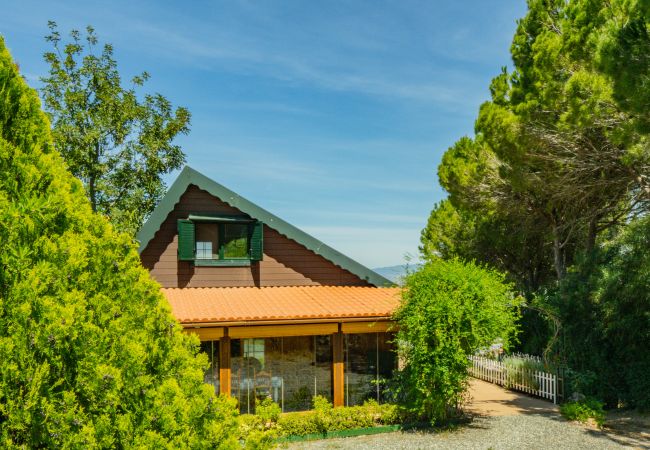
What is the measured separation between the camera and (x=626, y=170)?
17.7 meters

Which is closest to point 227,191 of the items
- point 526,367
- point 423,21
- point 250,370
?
point 250,370

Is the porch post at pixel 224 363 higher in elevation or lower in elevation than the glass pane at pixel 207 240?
lower

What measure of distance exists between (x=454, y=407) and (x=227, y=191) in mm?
10180

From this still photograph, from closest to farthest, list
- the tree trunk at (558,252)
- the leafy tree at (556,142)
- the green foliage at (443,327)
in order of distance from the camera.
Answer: the green foliage at (443,327) → the leafy tree at (556,142) → the tree trunk at (558,252)

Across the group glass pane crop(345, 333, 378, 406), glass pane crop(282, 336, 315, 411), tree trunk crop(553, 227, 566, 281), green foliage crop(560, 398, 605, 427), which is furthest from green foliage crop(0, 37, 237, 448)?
tree trunk crop(553, 227, 566, 281)

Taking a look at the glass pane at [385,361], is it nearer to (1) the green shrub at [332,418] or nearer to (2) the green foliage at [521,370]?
(1) the green shrub at [332,418]

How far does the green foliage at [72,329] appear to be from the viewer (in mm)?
3504

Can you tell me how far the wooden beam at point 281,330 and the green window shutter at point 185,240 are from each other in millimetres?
3383

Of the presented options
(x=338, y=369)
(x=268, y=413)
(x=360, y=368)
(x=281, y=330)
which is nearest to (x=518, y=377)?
(x=360, y=368)

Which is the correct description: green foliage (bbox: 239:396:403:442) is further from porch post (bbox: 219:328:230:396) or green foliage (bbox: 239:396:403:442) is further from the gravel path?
porch post (bbox: 219:328:230:396)

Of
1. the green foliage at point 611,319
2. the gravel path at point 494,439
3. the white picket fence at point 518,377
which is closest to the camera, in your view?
the gravel path at point 494,439

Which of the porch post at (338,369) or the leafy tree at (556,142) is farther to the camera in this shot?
the leafy tree at (556,142)

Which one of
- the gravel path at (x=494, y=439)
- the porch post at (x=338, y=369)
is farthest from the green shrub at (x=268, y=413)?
the porch post at (x=338, y=369)

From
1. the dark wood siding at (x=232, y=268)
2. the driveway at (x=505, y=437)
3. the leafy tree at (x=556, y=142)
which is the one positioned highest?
the leafy tree at (x=556, y=142)
